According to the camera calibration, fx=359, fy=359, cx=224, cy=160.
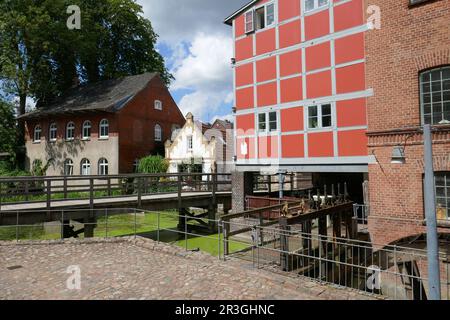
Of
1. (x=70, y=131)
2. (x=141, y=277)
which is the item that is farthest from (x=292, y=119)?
(x=70, y=131)

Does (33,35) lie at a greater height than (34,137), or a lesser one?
greater

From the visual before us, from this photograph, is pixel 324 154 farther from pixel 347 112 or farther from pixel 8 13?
pixel 8 13

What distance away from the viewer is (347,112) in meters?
12.8

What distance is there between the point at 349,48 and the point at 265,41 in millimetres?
4081

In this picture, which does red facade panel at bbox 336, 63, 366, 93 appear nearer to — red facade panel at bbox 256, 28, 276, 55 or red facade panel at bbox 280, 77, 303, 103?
red facade panel at bbox 280, 77, 303, 103

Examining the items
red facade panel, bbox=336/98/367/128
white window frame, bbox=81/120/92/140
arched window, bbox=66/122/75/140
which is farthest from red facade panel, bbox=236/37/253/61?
arched window, bbox=66/122/75/140

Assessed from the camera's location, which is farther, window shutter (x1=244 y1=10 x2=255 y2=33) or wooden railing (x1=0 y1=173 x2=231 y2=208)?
window shutter (x1=244 y1=10 x2=255 y2=33)

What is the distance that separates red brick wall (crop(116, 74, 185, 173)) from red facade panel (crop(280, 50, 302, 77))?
56.9 ft

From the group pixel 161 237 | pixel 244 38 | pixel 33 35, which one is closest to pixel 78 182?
pixel 33 35

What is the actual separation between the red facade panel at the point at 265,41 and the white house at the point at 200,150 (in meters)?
12.0

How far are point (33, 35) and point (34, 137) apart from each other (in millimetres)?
9313

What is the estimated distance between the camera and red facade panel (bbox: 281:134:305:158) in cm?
1423

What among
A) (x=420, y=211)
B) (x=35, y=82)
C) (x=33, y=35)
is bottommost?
(x=420, y=211)
